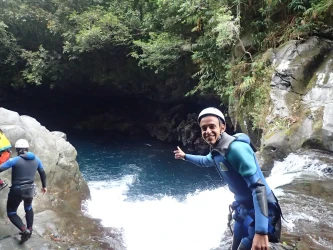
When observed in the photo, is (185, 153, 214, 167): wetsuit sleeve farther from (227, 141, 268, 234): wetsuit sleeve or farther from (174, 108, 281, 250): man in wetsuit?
(227, 141, 268, 234): wetsuit sleeve

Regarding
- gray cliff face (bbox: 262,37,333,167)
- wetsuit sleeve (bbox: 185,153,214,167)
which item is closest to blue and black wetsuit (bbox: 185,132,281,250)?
wetsuit sleeve (bbox: 185,153,214,167)

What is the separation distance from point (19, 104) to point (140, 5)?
46.8 feet

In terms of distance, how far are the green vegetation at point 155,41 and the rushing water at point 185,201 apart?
2.34 meters

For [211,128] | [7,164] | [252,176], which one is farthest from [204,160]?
[7,164]

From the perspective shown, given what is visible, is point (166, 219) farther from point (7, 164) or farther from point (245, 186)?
point (245, 186)

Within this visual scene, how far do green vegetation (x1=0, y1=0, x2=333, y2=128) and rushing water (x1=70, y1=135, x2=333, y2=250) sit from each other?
2.34 meters

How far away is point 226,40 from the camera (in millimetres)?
10648

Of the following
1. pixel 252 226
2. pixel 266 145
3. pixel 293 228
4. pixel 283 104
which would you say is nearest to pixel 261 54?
pixel 283 104

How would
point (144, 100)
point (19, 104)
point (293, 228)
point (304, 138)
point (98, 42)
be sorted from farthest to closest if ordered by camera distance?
point (19, 104) → point (144, 100) → point (98, 42) → point (304, 138) → point (293, 228)

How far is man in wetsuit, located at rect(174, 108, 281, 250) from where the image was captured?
8.72ft

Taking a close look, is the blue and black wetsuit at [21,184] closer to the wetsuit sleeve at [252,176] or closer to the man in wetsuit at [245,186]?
the man in wetsuit at [245,186]

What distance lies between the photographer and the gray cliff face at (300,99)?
24.6ft

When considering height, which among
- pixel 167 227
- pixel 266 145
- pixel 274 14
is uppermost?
pixel 274 14

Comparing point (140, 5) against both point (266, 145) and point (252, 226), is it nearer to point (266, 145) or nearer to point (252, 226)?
point (266, 145)
